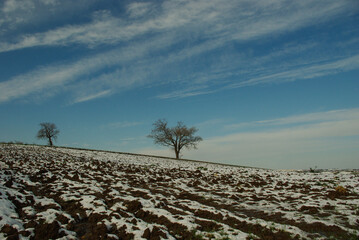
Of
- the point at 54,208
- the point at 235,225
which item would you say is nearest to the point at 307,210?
the point at 235,225

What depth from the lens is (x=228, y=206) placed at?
12.0 meters

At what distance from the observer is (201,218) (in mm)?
9391

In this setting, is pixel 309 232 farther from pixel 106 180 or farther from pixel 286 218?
pixel 106 180

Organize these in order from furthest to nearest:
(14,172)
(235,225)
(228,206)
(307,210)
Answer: (14,172) < (228,206) < (307,210) < (235,225)

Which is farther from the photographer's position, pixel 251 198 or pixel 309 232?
pixel 251 198

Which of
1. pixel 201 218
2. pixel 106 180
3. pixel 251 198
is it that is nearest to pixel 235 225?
pixel 201 218

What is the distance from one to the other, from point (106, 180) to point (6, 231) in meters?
9.77

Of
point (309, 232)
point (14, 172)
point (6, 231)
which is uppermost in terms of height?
point (14, 172)

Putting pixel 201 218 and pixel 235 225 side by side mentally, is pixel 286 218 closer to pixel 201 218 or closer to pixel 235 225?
pixel 235 225

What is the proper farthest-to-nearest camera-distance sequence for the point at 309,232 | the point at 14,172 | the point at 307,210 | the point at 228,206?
the point at 14,172
the point at 228,206
the point at 307,210
the point at 309,232

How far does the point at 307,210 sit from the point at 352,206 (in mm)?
2262

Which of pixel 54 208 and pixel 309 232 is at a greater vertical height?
pixel 54 208

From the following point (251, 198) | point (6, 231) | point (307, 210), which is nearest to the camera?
point (6, 231)


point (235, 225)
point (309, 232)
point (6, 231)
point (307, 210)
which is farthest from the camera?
point (307, 210)
